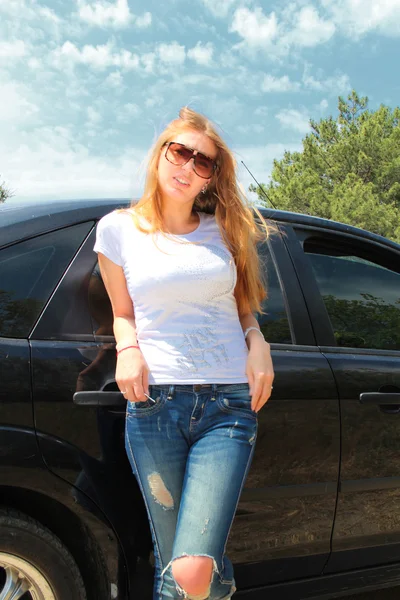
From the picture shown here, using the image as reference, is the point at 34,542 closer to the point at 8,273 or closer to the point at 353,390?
the point at 8,273

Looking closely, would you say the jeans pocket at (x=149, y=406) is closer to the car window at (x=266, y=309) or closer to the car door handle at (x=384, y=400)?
the car window at (x=266, y=309)

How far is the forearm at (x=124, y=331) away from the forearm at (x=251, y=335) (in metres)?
0.36

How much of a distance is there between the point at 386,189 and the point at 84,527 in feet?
83.5

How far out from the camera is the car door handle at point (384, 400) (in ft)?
6.95

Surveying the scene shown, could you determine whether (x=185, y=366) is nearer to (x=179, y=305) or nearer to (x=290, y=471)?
(x=179, y=305)

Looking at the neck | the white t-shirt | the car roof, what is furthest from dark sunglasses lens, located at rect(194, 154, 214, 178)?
the car roof

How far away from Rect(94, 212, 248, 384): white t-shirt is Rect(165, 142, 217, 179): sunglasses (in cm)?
25

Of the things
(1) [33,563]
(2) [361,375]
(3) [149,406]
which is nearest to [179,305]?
(3) [149,406]

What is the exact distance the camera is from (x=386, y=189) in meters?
24.8

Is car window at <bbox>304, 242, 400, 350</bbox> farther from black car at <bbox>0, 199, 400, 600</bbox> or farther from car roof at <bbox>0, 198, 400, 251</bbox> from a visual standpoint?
car roof at <bbox>0, 198, 400, 251</bbox>

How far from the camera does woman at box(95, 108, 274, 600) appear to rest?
1471mm

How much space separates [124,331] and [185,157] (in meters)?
0.59

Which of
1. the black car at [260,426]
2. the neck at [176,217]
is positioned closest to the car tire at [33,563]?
the black car at [260,426]

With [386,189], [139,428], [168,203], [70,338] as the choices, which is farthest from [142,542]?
[386,189]
